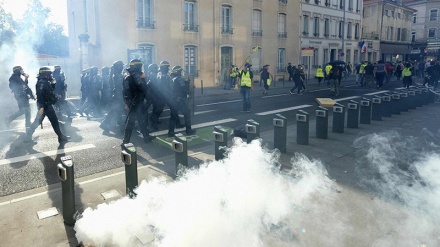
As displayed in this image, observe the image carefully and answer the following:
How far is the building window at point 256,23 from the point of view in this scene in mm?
25781

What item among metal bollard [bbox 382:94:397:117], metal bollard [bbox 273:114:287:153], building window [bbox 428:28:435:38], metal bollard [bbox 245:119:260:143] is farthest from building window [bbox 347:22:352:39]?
metal bollard [bbox 245:119:260:143]

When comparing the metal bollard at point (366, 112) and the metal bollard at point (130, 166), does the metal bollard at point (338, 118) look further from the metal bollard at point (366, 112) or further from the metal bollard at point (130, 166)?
the metal bollard at point (130, 166)

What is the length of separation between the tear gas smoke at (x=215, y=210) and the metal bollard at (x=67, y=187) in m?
0.21

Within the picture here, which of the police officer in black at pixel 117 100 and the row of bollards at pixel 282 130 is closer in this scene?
the row of bollards at pixel 282 130

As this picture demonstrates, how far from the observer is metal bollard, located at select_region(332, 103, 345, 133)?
7836mm

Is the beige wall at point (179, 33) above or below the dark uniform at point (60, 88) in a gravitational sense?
above

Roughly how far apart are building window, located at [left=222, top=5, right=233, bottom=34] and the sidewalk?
1800 cm

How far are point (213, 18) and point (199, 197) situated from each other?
805 inches

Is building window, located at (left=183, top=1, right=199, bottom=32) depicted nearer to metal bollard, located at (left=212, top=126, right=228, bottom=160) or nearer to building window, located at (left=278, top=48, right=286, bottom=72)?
building window, located at (left=278, top=48, right=286, bottom=72)

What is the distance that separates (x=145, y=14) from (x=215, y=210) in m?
18.2

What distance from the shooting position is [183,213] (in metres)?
3.38

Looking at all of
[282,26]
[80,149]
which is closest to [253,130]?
[80,149]

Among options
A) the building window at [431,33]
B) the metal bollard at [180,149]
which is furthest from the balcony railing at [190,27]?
the building window at [431,33]

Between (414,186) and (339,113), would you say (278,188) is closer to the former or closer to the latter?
(414,186)
